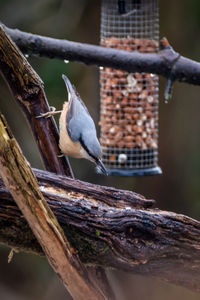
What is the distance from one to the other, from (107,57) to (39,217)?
1.32m

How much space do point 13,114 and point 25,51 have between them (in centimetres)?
232

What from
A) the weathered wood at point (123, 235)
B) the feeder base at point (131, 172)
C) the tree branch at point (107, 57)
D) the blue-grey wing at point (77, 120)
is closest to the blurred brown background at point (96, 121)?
the feeder base at point (131, 172)

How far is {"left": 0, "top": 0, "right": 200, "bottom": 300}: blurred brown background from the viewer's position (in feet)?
16.4

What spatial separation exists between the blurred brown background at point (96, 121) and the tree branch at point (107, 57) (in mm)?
1906

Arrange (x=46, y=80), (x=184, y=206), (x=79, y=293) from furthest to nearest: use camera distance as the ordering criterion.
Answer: (x=184, y=206) < (x=46, y=80) < (x=79, y=293)

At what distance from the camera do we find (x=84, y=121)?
281cm

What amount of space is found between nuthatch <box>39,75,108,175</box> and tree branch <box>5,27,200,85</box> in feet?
0.63

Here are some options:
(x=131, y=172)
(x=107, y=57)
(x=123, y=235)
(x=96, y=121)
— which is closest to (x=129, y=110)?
(x=131, y=172)

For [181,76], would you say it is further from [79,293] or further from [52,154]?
[79,293]

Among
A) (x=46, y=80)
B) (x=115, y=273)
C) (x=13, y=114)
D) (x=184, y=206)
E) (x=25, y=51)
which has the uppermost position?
(x=25, y=51)

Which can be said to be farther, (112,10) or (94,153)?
(112,10)

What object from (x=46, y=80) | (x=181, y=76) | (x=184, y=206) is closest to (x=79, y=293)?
(x=181, y=76)

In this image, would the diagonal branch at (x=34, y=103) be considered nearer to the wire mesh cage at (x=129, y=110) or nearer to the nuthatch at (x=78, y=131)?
the nuthatch at (x=78, y=131)

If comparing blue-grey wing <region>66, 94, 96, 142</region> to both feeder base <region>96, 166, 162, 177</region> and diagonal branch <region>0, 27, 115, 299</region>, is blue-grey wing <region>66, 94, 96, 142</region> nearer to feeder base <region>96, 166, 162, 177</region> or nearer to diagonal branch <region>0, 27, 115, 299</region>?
diagonal branch <region>0, 27, 115, 299</region>
